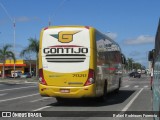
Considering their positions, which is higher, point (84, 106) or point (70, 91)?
point (70, 91)

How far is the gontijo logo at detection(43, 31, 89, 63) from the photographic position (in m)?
18.0

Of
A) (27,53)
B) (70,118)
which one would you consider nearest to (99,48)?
(70,118)

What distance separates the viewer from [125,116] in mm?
14320

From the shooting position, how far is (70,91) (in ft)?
58.7

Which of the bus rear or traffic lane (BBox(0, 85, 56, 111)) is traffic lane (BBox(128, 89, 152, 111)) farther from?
traffic lane (BBox(0, 85, 56, 111))

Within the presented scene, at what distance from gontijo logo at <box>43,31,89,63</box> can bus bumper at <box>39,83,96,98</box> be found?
1.16 metres

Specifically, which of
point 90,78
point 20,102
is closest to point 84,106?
point 90,78

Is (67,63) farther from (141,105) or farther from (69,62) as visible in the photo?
(141,105)

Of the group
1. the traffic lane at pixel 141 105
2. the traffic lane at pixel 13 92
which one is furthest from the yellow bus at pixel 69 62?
the traffic lane at pixel 13 92

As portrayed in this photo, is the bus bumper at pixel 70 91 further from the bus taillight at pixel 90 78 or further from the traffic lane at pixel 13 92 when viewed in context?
the traffic lane at pixel 13 92

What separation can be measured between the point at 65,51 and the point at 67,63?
1.70 ft

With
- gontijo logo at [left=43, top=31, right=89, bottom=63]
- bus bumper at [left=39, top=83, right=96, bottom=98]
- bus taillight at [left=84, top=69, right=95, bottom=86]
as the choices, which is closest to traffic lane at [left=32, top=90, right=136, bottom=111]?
bus bumper at [left=39, top=83, right=96, bottom=98]

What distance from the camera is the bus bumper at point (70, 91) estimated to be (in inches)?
700

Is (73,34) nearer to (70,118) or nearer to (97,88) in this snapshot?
(97,88)
